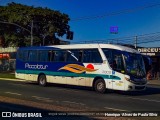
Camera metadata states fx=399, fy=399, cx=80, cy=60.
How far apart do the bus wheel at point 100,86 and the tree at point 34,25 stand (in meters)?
37.9

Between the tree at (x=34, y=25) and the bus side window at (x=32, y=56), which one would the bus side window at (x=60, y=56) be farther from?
the tree at (x=34, y=25)

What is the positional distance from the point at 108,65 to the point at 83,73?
239cm

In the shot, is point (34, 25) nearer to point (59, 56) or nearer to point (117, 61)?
point (59, 56)

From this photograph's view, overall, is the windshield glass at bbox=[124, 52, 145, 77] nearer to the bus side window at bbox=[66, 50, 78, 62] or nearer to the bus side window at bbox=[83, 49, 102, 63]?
the bus side window at bbox=[83, 49, 102, 63]

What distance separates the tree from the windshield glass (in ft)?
128

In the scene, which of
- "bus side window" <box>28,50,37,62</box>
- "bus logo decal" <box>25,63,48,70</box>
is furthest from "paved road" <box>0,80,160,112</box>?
"bus side window" <box>28,50,37,62</box>

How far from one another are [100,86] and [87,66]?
1.76 m

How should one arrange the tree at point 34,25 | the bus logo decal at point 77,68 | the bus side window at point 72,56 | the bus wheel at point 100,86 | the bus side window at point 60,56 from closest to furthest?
the bus wheel at point 100,86 → the bus logo decal at point 77,68 → the bus side window at point 72,56 → the bus side window at point 60,56 → the tree at point 34,25

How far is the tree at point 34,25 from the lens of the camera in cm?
6188

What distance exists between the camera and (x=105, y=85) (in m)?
23.4

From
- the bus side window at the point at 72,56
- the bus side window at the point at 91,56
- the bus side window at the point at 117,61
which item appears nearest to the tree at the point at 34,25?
the bus side window at the point at 72,56

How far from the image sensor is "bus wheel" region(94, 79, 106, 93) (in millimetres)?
23406

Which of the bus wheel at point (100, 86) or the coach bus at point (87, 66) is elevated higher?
the coach bus at point (87, 66)

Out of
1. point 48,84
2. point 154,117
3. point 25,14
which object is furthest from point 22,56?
point 25,14
